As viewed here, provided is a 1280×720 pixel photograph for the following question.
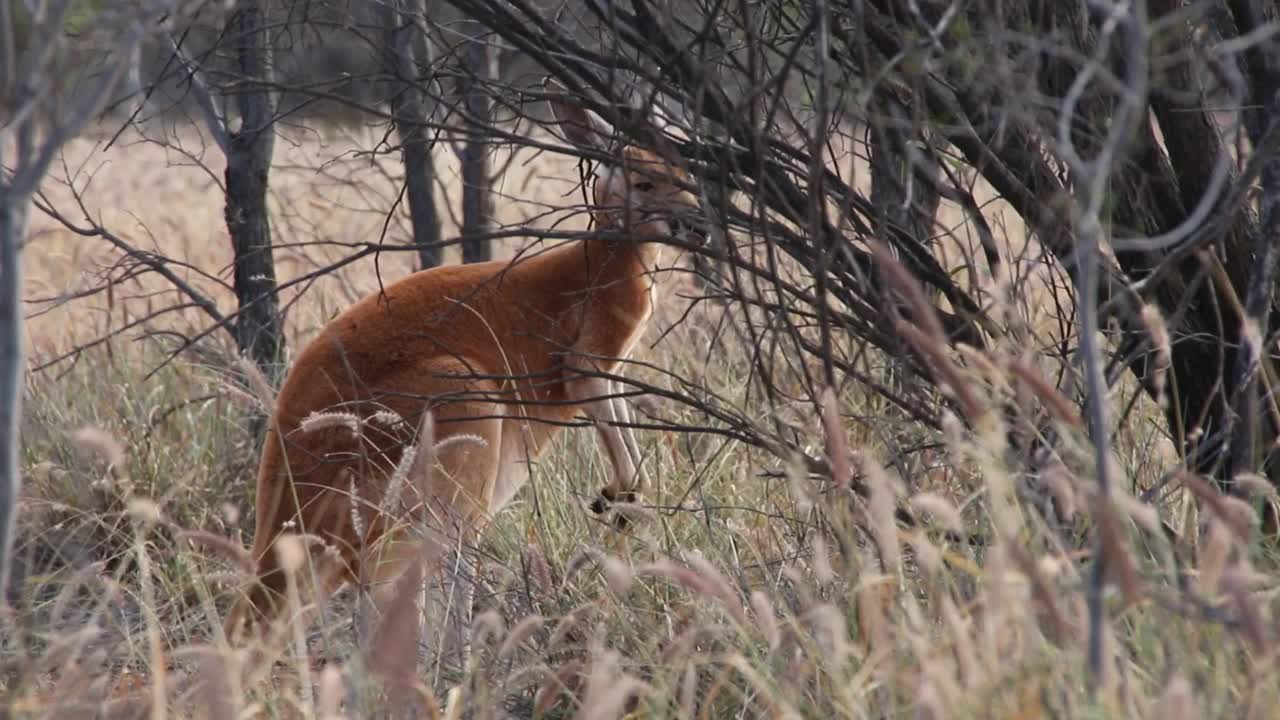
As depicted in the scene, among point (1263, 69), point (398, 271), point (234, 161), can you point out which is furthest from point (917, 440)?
point (398, 271)

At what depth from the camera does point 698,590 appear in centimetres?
237

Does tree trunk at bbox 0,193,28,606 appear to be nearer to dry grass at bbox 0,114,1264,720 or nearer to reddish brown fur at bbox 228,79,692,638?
dry grass at bbox 0,114,1264,720

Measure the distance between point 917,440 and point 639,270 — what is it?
1.87m

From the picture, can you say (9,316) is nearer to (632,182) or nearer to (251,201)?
(632,182)

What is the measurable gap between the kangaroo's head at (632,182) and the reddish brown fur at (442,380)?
0.03 meters

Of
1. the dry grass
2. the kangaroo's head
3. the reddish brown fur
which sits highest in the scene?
the kangaroo's head

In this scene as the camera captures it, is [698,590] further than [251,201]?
No

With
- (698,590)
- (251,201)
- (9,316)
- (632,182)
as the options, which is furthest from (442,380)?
(9,316)

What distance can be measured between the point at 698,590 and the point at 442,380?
83.3 inches

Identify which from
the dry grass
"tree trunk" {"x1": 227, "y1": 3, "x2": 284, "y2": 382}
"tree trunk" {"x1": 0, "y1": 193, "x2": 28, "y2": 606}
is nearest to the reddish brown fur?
the dry grass

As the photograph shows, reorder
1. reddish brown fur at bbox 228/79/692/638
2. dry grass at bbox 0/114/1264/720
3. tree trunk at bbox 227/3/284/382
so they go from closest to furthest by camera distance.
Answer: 1. dry grass at bbox 0/114/1264/720
2. reddish brown fur at bbox 228/79/692/638
3. tree trunk at bbox 227/3/284/382

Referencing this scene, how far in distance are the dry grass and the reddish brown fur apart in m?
0.20

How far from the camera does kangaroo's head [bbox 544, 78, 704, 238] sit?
3.13 metres

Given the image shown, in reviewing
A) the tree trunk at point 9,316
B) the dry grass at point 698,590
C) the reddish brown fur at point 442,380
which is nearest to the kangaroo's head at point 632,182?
the reddish brown fur at point 442,380
